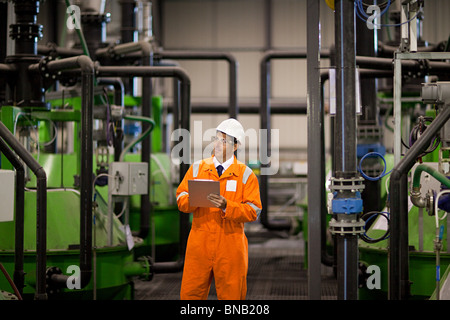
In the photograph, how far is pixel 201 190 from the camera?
12.9 ft

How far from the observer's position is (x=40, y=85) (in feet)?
18.6

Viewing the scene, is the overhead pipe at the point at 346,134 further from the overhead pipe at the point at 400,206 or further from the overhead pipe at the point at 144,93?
the overhead pipe at the point at 144,93

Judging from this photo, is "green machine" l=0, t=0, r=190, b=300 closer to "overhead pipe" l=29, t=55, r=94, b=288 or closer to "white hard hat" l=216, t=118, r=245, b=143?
"overhead pipe" l=29, t=55, r=94, b=288

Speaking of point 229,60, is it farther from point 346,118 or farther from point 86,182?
point 346,118

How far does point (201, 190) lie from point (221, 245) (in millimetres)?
390

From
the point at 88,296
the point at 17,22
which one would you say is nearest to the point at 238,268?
the point at 88,296

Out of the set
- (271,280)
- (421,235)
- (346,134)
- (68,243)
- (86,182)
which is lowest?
(271,280)

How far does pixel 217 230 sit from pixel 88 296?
1808 millimetres

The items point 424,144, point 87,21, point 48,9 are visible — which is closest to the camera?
point 424,144

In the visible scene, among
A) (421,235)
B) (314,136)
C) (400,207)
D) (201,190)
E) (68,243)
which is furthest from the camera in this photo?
(68,243)

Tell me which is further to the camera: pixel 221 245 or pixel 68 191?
pixel 68 191

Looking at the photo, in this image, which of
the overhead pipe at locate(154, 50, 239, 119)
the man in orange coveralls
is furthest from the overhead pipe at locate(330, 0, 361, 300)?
the overhead pipe at locate(154, 50, 239, 119)

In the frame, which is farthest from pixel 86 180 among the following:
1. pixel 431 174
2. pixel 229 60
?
pixel 229 60
